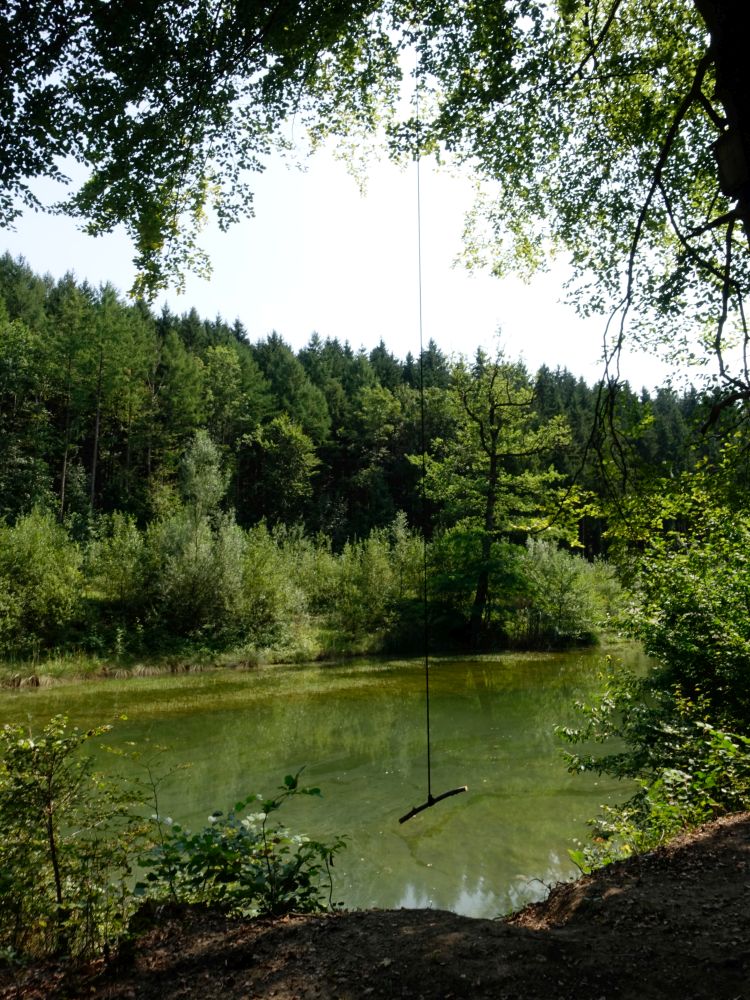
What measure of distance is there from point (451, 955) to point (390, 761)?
7.87 metres

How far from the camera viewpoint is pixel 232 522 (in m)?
28.5

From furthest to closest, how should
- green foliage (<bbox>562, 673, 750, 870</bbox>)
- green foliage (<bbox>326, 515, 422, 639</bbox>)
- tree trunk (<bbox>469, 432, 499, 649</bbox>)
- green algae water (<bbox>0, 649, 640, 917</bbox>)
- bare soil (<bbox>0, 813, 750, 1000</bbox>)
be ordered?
green foliage (<bbox>326, 515, 422, 639</bbox>) → tree trunk (<bbox>469, 432, 499, 649</bbox>) → green algae water (<bbox>0, 649, 640, 917</bbox>) → green foliage (<bbox>562, 673, 750, 870</bbox>) → bare soil (<bbox>0, 813, 750, 1000</bbox>)

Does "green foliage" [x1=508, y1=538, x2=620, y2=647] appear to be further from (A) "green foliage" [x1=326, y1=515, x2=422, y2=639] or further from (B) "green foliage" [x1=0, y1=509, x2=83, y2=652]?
(B) "green foliage" [x1=0, y1=509, x2=83, y2=652]

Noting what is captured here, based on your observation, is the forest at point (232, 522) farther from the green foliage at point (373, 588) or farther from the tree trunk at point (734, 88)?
the tree trunk at point (734, 88)

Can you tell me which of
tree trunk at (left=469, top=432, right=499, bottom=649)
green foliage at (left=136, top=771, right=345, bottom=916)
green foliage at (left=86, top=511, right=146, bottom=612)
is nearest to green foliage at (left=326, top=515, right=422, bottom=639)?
tree trunk at (left=469, top=432, right=499, bottom=649)

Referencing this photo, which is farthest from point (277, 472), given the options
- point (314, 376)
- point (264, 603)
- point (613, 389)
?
point (613, 389)

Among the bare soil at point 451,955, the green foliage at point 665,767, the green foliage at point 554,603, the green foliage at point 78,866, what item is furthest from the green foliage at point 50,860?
the green foliage at point 554,603

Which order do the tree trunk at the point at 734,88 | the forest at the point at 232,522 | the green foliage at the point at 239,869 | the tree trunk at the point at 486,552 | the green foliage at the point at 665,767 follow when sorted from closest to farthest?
the tree trunk at the point at 734,88
the green foliage at the point at 239,869
the green foliage at the point at 665,767
the forest at the point at 232,522
the tree trunk at the point at 486,552

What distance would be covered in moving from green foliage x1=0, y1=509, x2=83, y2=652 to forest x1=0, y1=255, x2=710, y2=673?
0.07 metres

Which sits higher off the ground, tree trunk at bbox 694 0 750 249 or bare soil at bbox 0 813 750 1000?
tree trunk at bbox 694 0 750 249

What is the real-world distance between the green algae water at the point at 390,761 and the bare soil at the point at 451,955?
198 centimetres

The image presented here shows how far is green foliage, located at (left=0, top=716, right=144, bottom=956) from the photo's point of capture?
318 cm

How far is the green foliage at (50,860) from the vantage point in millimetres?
3180

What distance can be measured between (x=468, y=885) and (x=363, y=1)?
24.8ft
